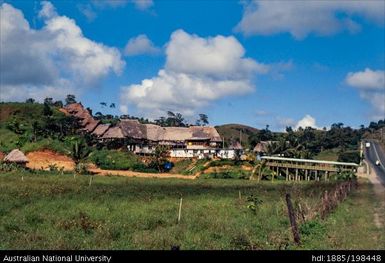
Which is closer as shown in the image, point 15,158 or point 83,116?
point 15,158

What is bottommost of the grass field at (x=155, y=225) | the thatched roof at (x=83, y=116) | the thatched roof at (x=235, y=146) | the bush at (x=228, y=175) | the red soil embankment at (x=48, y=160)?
the grass field at (x=155, y=225)

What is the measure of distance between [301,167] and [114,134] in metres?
37.4

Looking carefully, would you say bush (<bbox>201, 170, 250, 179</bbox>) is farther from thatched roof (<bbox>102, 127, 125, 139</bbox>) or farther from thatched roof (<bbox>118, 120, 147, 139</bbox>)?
thatched roof (<bbox>118, 120, 147, 139</bbox>)

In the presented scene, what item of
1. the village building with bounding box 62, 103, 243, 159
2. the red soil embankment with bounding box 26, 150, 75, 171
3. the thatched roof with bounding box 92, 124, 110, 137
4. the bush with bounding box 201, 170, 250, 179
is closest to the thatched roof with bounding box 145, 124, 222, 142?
the village building with bounding box 62, 103, 243, 159

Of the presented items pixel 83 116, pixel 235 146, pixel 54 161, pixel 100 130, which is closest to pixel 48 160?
pixel 54 161

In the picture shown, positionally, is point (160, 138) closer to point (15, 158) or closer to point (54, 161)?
point (54, 161)

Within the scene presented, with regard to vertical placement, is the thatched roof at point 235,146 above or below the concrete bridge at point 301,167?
above

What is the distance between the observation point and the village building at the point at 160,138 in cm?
8950

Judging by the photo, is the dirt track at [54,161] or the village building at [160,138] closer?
the dirt track at [54,161]

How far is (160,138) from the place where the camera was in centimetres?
9594

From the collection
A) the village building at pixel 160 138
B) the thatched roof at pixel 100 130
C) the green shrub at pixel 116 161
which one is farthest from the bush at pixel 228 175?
the thatched roof at pixel 100 130

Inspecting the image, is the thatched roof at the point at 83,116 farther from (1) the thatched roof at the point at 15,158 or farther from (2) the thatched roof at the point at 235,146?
(1) the thatched roof at the point at 15,158
